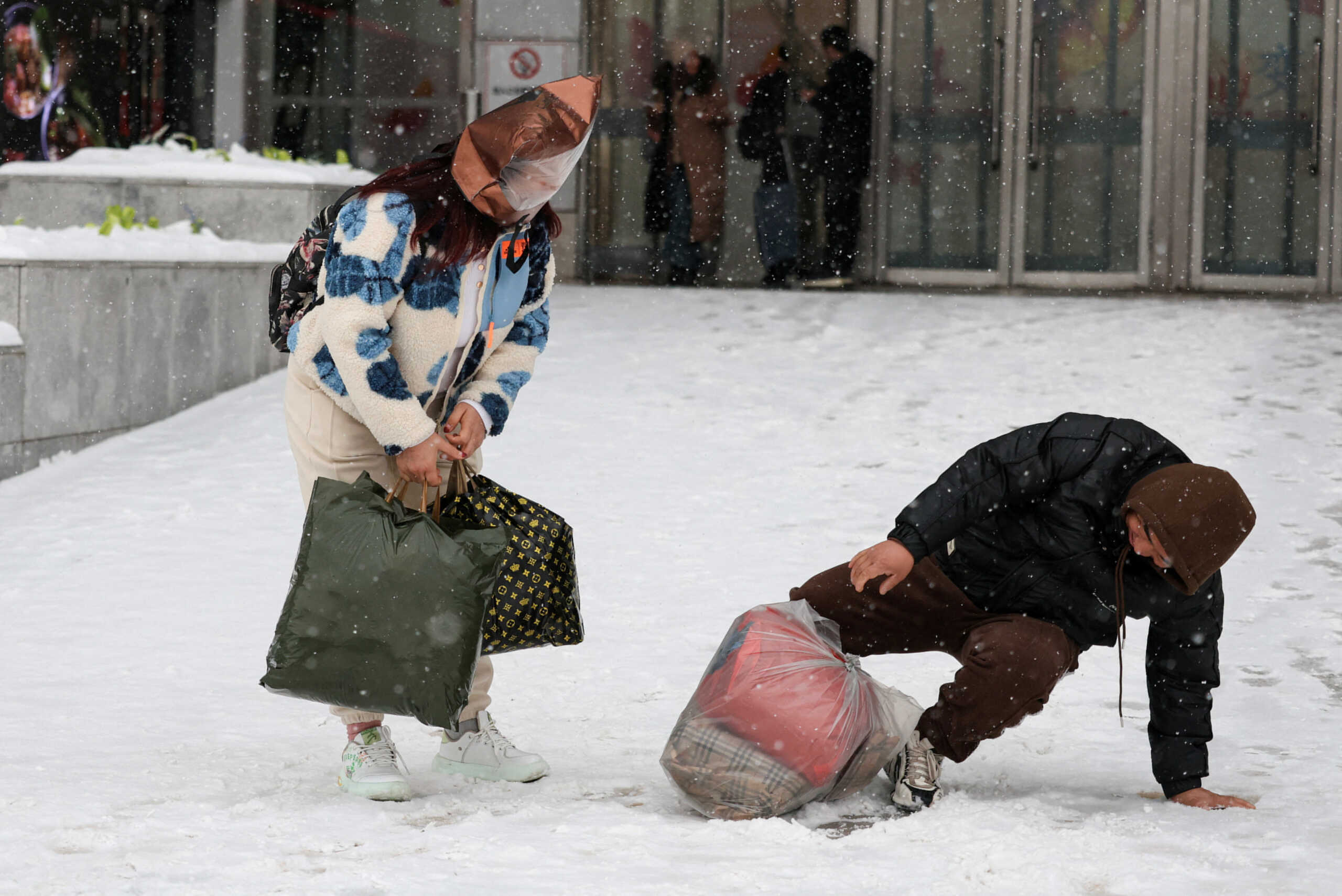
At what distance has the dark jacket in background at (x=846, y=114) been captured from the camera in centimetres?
1109

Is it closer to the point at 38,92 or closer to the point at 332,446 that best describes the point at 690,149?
the point at 38,92

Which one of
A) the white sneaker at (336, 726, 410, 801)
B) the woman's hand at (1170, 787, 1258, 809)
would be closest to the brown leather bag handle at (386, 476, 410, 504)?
the white sneaker at (336, 726, 410, 801)

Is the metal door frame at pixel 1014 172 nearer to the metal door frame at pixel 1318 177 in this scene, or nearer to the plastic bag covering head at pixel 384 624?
Result: the metal door frame at pixel 1318 177

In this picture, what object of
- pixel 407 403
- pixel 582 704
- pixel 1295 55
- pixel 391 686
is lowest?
pixel 582 704

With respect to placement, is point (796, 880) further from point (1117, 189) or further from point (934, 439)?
point (1117, 189)

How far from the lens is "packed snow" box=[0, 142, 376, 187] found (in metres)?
8.48

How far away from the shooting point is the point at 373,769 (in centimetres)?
329

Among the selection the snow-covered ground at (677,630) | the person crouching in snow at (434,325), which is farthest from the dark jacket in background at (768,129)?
the person crouching in snow at (434,325)

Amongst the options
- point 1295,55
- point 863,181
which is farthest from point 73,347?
point 1295,55

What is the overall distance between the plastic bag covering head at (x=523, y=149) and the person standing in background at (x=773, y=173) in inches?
308

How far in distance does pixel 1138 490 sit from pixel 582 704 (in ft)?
5.59

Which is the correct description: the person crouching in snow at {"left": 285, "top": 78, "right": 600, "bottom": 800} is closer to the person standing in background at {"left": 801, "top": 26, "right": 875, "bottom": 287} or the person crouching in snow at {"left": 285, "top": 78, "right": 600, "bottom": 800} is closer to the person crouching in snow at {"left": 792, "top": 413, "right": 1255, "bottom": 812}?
the person crouching in snow at {"left": 792, "top": 413, "right": 1255, "bottom": 812}

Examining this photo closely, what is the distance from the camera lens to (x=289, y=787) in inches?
133

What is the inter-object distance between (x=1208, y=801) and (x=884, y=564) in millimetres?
856
